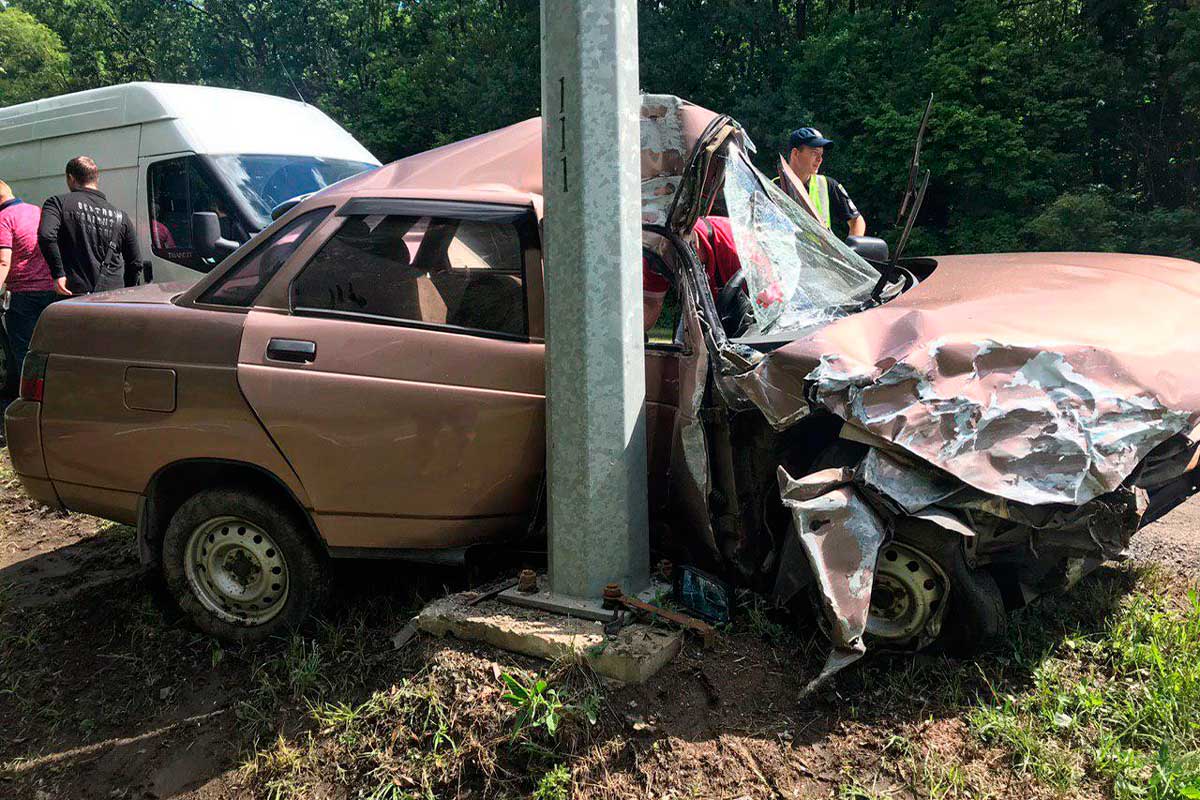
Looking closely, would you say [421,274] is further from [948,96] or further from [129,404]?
[948,96]

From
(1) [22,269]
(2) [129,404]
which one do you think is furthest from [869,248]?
(1) [22,269]

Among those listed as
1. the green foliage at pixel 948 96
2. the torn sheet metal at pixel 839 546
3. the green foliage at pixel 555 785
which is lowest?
the green foliage at pixel 555 785

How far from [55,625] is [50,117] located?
240 inches

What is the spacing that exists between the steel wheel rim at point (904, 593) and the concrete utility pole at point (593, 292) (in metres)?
0.87

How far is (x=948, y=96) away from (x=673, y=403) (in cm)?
1414

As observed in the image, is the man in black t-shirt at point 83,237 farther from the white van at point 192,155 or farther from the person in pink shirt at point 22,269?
the white van at point 192,155

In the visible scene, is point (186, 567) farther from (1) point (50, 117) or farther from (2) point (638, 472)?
(1) point (50, 117)

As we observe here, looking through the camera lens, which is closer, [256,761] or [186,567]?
[256,761]

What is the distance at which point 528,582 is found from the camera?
11.4 feet

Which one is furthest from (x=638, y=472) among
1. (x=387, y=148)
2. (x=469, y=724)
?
(x=387, y=148)

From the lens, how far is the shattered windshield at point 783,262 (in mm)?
3766

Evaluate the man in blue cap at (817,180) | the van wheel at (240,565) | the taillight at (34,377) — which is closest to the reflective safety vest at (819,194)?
the man in blue cap at (817,180)

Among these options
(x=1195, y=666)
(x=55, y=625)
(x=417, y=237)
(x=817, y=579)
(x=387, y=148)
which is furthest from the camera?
(x=387, y=148)

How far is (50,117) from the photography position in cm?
845
